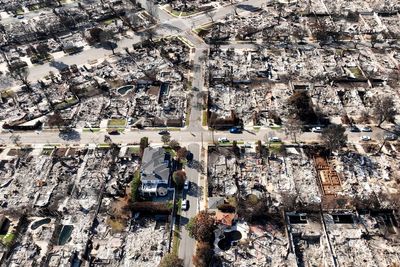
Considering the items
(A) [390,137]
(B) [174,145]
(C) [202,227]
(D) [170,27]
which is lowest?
(C) [202,227]

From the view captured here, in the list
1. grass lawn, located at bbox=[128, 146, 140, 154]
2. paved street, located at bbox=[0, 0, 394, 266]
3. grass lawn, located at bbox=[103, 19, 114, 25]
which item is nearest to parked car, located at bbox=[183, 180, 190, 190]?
paved street, located at bbox=[0, 0, 394, 266]

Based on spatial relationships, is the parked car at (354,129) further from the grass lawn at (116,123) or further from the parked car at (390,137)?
the grass lawn at (116,123)

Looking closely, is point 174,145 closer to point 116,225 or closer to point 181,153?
point 181,153

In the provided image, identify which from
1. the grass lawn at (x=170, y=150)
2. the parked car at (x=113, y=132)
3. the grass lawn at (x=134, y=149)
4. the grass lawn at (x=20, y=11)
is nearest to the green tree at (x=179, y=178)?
the grass lawn at (x=170, y=150)

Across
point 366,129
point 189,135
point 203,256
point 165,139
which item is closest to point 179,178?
point 165,139

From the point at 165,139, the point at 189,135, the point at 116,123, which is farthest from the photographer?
the point at 116,123

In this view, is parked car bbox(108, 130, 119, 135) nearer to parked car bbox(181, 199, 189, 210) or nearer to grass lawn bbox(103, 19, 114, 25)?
parked car bbox(181, 199, 189, 210)
